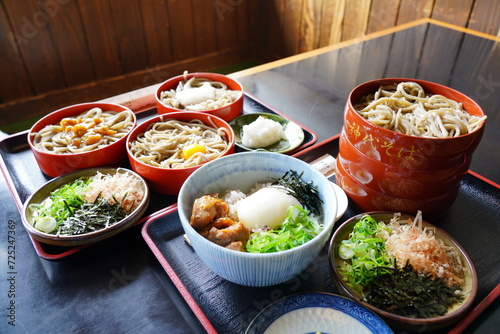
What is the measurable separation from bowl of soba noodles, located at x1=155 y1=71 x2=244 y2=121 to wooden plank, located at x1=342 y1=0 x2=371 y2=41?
2422mm

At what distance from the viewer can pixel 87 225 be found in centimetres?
A: 129

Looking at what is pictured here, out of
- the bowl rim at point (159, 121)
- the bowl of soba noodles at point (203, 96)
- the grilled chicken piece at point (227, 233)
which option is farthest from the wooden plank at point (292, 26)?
the grilled chicken piece at point (227, 233)

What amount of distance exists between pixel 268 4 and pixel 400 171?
4.35 m

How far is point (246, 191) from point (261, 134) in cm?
42

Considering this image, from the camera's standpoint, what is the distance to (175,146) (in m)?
1.76

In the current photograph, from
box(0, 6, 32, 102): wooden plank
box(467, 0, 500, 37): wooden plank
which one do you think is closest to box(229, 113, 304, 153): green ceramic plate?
box(467, 0, 500, 37): wooden plank

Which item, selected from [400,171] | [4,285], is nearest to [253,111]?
[400,171]

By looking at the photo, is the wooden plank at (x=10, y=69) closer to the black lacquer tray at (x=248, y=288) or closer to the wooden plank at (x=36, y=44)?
the wooden plank at (x=36, y=44)

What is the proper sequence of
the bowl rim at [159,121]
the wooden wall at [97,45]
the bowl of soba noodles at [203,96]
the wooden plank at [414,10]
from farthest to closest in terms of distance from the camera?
the wooden wall at [97,45]
the wooden plank at [414,10]
the bowl of soba noodles at [203,96]
the bowl rim at [159,121]

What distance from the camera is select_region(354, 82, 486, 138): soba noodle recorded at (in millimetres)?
1221

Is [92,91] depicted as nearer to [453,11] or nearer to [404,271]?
[453,11]

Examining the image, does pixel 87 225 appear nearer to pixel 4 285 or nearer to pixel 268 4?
pixel 4 285

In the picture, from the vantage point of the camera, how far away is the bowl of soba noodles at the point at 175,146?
149 centimetres

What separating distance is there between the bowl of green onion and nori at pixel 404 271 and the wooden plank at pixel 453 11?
2798 millimetres
